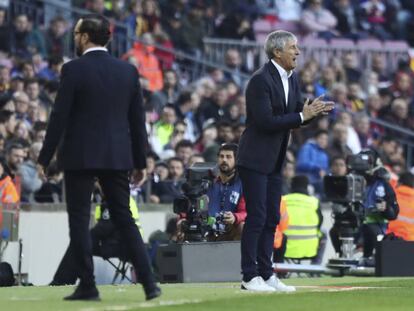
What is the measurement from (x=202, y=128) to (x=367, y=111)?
15.8 feet

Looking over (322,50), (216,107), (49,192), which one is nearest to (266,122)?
(49,192)

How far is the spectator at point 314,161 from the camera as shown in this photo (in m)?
23.5

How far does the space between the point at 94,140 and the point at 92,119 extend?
6.3 inches

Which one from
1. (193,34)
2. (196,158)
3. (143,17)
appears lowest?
(196,158)

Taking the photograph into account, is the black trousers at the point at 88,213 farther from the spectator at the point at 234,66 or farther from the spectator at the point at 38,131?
the spectator at the point at 234,66

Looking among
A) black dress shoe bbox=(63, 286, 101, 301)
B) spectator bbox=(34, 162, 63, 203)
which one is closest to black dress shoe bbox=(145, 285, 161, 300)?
black dress shoe bbox=(63, 286, 101, 301)

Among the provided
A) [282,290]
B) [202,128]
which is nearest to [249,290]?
[282,290]

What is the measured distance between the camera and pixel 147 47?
2634cm

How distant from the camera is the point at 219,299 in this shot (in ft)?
40.3

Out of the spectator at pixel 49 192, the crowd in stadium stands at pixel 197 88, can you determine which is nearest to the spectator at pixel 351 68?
the crowd in stadium stands at pixel 197 88

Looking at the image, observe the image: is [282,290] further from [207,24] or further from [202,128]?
[207,24]

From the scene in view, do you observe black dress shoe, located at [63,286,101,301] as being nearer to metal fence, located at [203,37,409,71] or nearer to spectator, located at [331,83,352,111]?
spectator, located at [331,83,352,111]

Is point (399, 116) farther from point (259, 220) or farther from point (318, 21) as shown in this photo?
point (259, 220)

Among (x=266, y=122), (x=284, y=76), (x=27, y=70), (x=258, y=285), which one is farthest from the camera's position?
(x=27, y=70)
